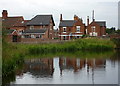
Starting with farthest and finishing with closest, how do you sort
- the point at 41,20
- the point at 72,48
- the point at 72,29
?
1. the point at 72,29
2. the point at 41,20
3. the point at 72,48

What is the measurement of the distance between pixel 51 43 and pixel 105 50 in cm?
1285

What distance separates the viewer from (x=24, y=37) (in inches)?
2872

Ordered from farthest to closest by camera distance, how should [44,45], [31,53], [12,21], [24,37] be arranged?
[12,21], [24,37], [44,45], [31,53]

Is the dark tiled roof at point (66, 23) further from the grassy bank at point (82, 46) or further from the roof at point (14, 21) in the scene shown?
the grassy bank at point (82, 46)

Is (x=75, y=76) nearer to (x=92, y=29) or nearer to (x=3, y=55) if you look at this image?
(x=3, y=55)

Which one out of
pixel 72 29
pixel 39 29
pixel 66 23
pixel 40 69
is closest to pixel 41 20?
pixel 39 29

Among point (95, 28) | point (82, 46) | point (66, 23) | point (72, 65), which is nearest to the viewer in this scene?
point (72, 65)

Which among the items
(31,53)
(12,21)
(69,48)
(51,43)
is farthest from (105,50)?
(12,21)

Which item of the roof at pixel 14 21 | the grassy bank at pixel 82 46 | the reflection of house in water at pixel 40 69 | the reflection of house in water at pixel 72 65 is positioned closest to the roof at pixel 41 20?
the roof at pixel 14 21

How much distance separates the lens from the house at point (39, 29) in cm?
7099

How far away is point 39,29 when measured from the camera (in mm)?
74500

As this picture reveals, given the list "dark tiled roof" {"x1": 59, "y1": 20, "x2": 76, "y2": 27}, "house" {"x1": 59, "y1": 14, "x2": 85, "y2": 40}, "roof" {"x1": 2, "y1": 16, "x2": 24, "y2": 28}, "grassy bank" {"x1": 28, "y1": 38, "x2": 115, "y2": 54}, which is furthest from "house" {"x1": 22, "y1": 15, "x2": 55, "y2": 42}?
"grassy bank" {"x1": 28, "y1": 38, "x2": 115, "y2": 54}

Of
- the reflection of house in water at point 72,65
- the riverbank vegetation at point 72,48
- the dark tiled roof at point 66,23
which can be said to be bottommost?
the reflection of house in water at point 72,65

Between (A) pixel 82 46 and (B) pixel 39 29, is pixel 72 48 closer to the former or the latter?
(A) pixel 82 46
